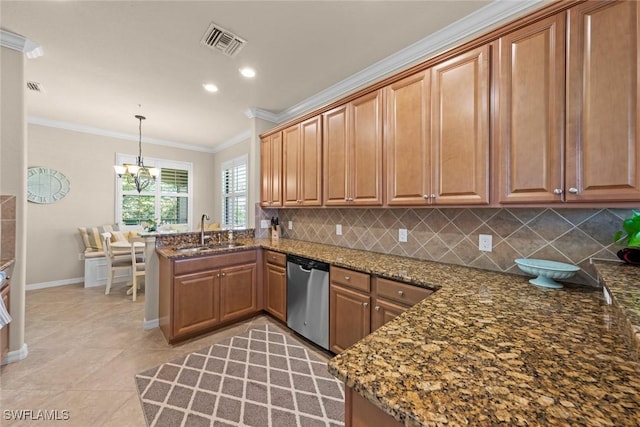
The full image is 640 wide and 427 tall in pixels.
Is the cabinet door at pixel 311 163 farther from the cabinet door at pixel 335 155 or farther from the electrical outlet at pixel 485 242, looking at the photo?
the electrical outlet at pixel 485 242

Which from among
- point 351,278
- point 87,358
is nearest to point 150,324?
point 87,358

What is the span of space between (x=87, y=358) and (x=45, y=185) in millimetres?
3754

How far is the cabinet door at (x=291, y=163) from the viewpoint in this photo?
10.0ft

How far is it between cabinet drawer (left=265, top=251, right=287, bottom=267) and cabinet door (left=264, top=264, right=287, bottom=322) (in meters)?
0.05

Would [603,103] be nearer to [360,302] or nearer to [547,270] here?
[547,270]

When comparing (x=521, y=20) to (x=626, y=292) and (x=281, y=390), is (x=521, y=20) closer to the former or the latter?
(x=626, y=292)

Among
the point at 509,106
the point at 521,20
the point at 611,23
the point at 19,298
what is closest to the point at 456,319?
the point at 509,106

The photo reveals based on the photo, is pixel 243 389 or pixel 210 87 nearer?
pixel 243 389

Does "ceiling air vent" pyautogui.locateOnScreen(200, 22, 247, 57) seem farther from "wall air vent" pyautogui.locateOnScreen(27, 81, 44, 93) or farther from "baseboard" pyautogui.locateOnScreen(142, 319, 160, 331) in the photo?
"baseboard" pyautogui.locateOnScreen(142, 319, 160, 331)

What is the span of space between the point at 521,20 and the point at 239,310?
11.2 feet

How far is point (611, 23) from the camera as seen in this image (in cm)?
122

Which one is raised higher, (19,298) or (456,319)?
(456,319)

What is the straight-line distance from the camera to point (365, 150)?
2311 mm

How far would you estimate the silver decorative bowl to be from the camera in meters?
1.36
